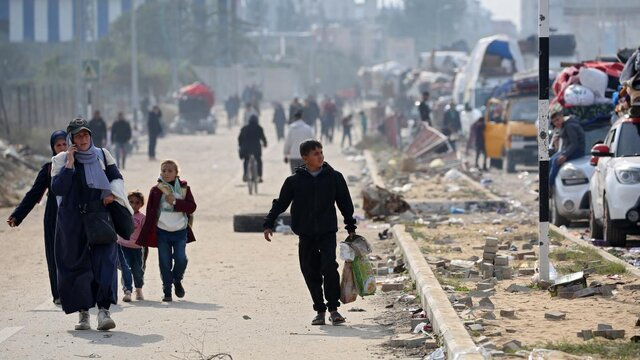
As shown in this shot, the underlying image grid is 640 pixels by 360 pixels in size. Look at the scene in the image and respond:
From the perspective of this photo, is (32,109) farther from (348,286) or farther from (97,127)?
(348,286)

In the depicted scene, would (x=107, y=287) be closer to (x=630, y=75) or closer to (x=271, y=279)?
(x=271, y=279)

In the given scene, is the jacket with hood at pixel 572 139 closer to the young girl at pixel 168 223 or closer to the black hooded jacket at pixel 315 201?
the young girl at pixel 168 223

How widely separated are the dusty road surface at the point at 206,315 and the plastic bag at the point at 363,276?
27cm

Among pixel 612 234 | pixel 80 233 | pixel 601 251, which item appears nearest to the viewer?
pixel 80 233

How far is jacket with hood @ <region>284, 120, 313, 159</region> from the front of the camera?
25.6m

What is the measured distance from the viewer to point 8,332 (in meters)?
11.4

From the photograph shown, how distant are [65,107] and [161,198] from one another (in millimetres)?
43915

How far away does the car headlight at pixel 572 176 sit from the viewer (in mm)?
20609

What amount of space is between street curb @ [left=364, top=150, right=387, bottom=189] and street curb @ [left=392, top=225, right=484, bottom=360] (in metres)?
13.1

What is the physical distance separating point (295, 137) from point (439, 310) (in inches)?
586

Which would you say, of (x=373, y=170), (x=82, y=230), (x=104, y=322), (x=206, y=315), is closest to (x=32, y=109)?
(x=373, y=170)

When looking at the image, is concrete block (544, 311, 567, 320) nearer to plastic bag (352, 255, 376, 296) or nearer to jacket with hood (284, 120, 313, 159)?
plastic bag (352, 255, 376, 296)

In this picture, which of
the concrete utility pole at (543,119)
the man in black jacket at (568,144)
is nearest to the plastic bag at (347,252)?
the concrete utility pole at (543,119)

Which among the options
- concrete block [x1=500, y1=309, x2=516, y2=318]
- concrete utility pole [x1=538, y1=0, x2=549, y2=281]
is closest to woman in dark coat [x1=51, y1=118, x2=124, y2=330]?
concrete block [x1=500, y1=309, x2=516, y2=318]
